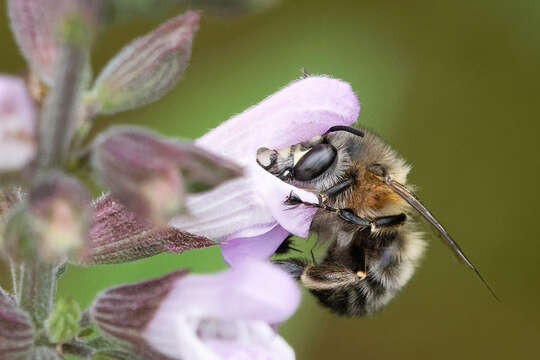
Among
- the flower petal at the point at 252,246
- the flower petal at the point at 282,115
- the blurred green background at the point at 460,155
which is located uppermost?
the flower petal at the point at 282,115

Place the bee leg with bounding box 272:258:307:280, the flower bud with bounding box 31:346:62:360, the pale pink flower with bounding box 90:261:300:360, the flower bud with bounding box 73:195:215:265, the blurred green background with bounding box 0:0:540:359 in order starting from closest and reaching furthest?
the pale pink flower with bounding box 90:261:300:360 → the flower bud with bounding box 31:346:62:360 → the flower bud with bounding box 73:195:215:265 → the bee leg with bounding box 272:258:307:280 → the blurred green background with bounding box 0:0:540:359

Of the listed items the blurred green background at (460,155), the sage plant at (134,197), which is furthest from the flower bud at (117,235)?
the blurred green background at (460,155)

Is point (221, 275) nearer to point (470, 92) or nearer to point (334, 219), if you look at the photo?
point (334, 219)

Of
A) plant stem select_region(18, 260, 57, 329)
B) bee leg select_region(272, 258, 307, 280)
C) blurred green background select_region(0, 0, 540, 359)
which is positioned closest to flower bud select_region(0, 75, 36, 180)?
plant stem select_region(18, 260, 57, 329)

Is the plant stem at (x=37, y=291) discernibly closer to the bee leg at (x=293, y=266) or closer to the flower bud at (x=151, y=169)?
the flower bud at (x=151, y=169)

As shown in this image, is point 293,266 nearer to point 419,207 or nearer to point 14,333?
point 419,207

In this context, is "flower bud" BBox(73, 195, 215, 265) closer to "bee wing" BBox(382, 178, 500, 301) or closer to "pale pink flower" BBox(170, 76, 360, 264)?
"pale pink flower" BBox(170, 76, 360, 264)
